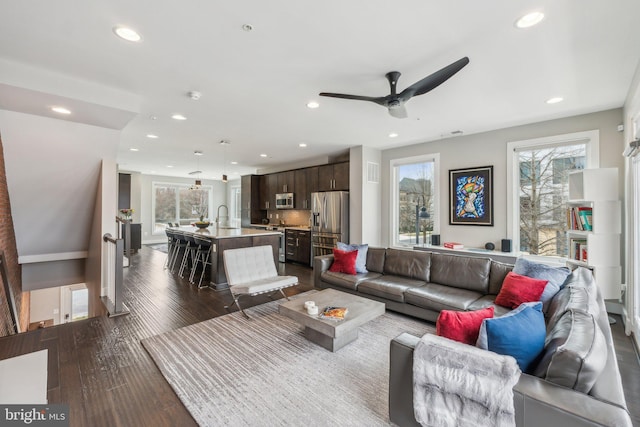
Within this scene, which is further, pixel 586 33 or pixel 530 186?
pixel 530 186

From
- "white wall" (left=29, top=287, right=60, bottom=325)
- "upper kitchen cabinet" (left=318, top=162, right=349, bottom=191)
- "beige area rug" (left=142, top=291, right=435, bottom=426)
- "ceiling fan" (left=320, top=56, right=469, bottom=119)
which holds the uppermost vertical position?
"ceiling fan" (left=320, top=56, right=469, bottom=119)

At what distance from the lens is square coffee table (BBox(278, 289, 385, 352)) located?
8.30 feet

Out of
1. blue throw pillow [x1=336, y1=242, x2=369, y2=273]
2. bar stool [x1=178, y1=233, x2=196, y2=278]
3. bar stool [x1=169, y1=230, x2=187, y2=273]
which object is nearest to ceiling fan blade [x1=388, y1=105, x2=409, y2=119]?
blue throw pillow [x1=336, y1=242, x2=369, y2=273]

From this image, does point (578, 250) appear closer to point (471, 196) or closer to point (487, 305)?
point (471, 196)

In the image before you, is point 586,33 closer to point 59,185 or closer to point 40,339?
point 40,339

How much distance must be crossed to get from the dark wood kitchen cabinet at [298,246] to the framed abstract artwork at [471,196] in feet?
11.0

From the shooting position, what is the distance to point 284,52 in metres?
2.41

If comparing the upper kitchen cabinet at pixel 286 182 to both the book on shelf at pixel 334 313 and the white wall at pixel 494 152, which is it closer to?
the white wall at pixel 494 152

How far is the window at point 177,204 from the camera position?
36.2 ft

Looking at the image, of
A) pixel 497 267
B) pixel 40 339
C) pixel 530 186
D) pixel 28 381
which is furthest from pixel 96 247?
pixel 530 186

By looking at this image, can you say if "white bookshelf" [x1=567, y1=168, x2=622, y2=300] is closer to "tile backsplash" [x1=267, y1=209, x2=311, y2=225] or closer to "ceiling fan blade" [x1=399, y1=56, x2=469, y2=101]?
"ceiling fan blade" [x1=399, y1=56, x2=469, y2=101]

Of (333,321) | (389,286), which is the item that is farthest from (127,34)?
(389,286)

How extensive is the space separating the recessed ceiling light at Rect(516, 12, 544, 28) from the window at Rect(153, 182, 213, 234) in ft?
34.7

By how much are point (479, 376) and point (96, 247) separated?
5.71 meters
